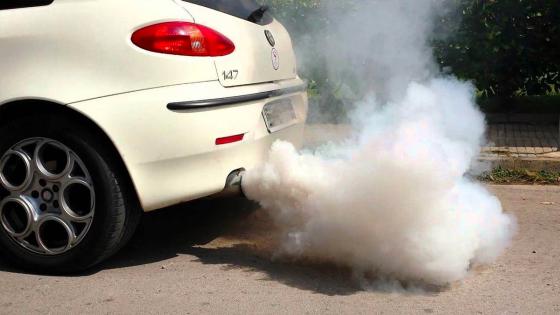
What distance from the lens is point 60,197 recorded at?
11.2 ft

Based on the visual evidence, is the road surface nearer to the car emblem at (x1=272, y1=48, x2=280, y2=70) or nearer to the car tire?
the car tire

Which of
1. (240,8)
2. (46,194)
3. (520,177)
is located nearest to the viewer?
(46,194)

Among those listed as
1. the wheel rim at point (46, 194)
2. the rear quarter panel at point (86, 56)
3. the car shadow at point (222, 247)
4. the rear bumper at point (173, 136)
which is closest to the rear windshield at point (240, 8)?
the rear quarter panel at point (86, 56)

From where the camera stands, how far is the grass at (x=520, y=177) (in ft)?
17.9

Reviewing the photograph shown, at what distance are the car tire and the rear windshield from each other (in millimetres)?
890

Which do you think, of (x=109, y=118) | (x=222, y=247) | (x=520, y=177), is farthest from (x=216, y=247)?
(x=520, y=177)

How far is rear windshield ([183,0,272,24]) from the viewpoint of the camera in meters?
3.55

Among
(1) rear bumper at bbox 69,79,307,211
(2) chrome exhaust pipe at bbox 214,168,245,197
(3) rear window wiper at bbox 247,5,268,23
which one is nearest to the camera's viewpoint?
(1) rear bumper at bbox 69,79,307,211

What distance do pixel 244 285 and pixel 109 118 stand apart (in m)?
1.03

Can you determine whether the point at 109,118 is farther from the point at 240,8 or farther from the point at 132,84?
the point at 240,8

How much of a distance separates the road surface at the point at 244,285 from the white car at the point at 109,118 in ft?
0.71

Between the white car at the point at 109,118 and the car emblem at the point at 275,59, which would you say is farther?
the car emblem at the point at 275,59

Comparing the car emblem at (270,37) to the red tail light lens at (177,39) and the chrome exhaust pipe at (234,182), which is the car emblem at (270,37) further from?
the chrome exhaust pipe at (234,182)

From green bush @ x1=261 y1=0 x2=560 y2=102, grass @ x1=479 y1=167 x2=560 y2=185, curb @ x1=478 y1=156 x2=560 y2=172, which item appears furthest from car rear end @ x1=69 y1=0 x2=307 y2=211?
green bush @ x1=261 y1=0 x2=560 y2=102
